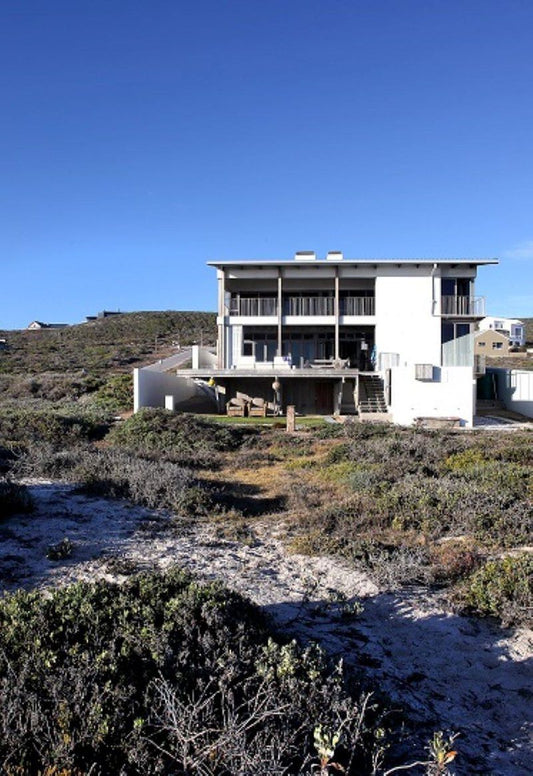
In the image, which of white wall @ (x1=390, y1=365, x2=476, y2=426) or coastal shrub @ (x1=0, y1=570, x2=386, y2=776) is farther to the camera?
white wall @ (x1=390, y1=365, x2=476, y2=426)

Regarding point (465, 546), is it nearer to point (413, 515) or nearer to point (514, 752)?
point (413, 515)

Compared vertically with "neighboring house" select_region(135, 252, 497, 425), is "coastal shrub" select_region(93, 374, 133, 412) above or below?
below

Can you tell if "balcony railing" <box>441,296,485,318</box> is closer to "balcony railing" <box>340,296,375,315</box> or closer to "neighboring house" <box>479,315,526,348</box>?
"balcony railing" <box>340,296,375,315</box>

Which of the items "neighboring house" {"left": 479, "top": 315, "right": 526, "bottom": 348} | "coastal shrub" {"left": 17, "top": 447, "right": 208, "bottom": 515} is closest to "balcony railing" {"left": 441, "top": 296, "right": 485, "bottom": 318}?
"coastal shrub" {"left": 17, "top": 447, "right": 208, "bottom": 515}

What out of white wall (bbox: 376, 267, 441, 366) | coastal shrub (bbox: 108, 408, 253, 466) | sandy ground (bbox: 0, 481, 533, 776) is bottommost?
sandy ground (bbox: 0, 481, 533, 776)

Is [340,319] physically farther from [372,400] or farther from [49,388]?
[49,388]

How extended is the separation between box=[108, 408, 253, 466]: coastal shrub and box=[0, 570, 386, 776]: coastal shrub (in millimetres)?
9426

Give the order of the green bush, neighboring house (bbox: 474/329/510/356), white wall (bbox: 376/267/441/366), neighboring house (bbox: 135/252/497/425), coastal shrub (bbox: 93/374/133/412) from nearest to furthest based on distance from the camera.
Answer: the green bush
coastal shrub (bbox: 93/374/133/412)
neighboring house (bbox: 135/252/497/425)
white wall (bbox: 376/267/441/366)
neighboring house (bbox: 474/329/510/356)

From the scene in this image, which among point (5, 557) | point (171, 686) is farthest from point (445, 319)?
point (171, 686)

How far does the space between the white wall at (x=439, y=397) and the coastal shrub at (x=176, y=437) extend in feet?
25.6

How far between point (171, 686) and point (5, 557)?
12.9ft

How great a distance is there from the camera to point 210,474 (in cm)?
1280

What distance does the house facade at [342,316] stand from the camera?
28.6 metres

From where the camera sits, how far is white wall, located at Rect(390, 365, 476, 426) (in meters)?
23.4
